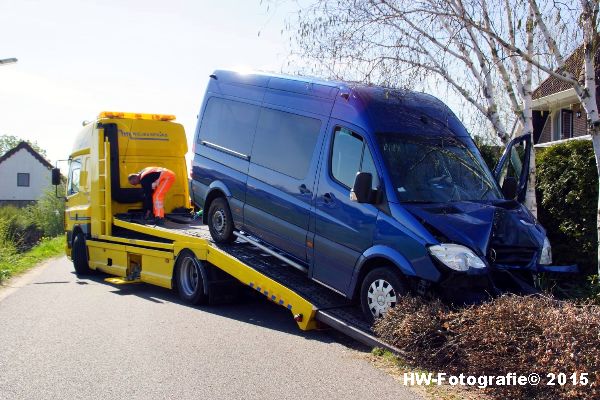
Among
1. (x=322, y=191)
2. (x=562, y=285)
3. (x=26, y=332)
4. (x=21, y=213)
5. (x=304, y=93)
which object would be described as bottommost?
(x=21, y=213)

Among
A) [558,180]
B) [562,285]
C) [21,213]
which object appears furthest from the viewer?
[21,213]

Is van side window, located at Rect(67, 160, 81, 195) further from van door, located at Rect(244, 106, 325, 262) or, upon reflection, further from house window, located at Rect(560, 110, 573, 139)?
house window, located at Rect(560, 110, 573, 139)

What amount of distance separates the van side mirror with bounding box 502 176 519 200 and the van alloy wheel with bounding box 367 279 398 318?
2.28 m

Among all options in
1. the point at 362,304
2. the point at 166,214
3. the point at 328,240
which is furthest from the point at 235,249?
the point at 166,214

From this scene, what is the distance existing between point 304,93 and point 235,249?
2.49 metres

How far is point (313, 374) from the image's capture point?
5.84m

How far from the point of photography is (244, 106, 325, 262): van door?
7.52 meters

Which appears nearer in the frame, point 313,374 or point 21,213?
point 313,374

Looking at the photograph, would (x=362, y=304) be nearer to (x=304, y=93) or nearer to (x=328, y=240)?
(x=328, y=240)

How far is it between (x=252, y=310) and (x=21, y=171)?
57994 millimetres

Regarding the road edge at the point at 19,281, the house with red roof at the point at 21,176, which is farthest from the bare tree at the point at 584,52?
the house with red roof at the point at 21,176

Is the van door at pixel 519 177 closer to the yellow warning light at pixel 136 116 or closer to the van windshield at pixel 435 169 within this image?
the van windshield at pixel 435 169

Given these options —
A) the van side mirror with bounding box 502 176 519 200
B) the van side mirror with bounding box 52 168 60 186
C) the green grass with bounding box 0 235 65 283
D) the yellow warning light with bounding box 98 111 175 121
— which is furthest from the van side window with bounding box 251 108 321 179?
the van side mirror with bounding box 52 168 60 186

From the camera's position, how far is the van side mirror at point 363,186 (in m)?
6.41
